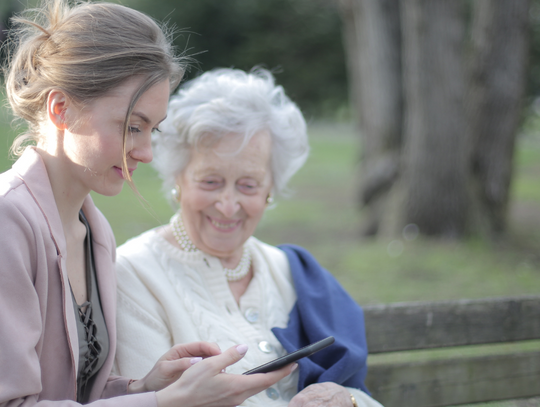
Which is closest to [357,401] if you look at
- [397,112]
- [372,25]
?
[397,112]

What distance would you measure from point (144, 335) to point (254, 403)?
1.65ft

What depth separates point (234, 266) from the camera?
251cm

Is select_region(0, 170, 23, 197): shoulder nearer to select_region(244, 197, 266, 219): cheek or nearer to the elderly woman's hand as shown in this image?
select_region(244, 197, 266, 219): cheek

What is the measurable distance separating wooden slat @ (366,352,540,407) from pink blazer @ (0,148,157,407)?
1.37 m

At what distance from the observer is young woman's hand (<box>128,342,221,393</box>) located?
179 centimetres

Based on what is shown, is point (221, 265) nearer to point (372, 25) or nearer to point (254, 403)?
point (254, 403)

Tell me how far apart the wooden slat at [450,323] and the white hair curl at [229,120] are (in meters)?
0.82

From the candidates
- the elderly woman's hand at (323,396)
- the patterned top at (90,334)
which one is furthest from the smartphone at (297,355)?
the patterned top at (90,334)

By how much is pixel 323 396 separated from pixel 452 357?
921 millimetres

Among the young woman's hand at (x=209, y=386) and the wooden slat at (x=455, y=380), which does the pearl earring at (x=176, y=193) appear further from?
the wooden slat at (x=455, y=380)

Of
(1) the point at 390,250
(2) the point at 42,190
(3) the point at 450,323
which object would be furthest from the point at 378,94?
(2) the point at 42,190

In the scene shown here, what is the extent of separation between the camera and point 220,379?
163 cm

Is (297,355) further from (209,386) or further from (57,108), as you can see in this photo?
(57,108)

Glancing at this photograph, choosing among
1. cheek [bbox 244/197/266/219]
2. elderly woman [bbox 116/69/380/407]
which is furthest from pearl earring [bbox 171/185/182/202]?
cheek [bbox 244/197/266/219]
